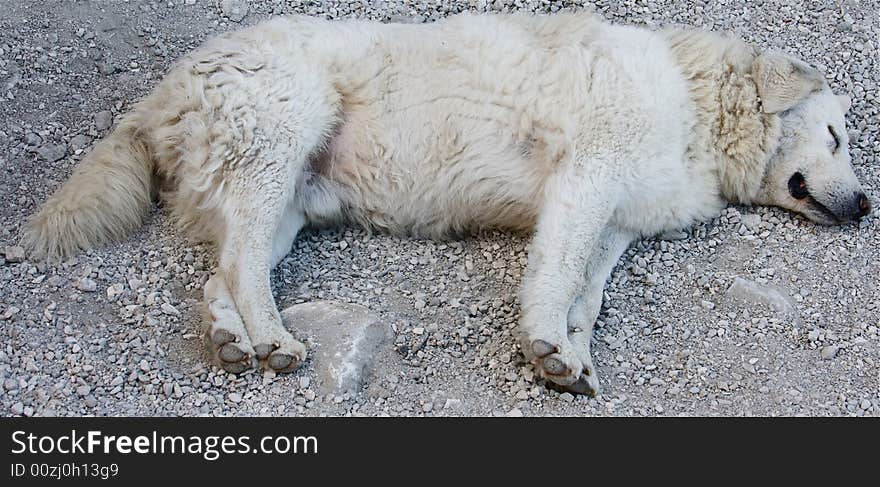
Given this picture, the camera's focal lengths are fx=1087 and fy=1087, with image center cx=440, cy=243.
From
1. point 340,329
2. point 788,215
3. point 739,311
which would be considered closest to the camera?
point 340,329

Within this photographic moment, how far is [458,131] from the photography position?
5379mm

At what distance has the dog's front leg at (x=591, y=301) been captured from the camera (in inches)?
180

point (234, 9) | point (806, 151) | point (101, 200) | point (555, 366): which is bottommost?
point (555, 366)

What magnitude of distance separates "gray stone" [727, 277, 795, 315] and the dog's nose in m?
0.74

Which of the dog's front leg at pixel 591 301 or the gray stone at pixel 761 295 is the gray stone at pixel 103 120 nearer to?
the dog's front leg at pixel 591 301

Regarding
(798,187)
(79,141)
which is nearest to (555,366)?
(798,187)

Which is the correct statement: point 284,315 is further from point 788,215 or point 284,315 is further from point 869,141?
point 869,141

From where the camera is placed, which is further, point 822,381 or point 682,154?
point 682,154

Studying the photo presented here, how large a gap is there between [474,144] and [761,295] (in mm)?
1556

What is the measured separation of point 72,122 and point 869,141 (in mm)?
4508

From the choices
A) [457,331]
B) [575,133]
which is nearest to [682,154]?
[575,133]

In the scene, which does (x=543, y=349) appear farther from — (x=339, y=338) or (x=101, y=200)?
(x=101, y=200)

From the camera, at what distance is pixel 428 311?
5.04m

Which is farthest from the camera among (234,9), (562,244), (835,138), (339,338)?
(234,9)
